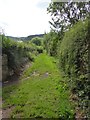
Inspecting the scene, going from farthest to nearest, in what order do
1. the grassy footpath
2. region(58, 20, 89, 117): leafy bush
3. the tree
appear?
the tree
the grassy footpath
region(58, 20, 89, 117): leafy bush

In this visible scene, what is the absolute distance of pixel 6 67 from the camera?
15570mm

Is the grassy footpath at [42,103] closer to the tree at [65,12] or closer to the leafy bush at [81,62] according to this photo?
the leafy bush at [81,62]

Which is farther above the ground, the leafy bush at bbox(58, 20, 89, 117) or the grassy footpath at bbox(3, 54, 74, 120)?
the leafy bush at bbox(58, 20, 89, 117)

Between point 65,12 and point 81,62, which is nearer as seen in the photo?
point 81,62

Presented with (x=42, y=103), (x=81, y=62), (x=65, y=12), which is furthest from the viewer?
(x=65, y=12)

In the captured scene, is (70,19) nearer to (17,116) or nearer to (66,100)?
(66,100)

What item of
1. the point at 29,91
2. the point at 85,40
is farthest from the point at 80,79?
the point at 29,91

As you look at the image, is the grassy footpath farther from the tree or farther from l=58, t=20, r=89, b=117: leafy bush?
the tree

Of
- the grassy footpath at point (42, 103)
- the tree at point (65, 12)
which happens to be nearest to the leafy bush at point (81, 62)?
the grassy footpath at point (42, 103)

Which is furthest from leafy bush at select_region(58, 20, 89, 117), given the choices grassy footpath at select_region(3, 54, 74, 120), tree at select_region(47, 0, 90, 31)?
tree at select_region(47, 0, 90, 31)

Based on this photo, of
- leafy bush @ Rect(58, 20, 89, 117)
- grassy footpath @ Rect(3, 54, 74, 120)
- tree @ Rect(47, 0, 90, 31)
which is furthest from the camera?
tree @ Rect(47, 0, 90, 31)

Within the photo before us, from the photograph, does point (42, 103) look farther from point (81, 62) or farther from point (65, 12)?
point (65, 12)

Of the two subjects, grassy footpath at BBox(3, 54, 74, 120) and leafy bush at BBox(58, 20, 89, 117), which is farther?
grassy footpath at BBox(3, 54, 74, 120)

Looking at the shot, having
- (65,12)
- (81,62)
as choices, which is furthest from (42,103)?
(65,12)
